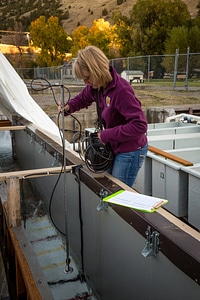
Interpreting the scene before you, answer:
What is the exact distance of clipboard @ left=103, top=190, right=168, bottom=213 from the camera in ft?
7.11

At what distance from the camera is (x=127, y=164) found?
2838 mm

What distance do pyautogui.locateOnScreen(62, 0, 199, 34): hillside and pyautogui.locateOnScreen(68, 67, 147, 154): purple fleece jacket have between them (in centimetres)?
9087

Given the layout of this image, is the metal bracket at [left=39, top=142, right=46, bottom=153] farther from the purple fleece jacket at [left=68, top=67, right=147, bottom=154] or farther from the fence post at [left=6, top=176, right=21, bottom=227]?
the purple fleece jacket at [left=68, top=67, right=147, bottom=154]

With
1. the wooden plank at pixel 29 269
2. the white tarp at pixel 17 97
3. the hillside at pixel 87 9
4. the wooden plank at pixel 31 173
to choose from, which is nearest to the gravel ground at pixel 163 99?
the white tarp at pixel 17 97

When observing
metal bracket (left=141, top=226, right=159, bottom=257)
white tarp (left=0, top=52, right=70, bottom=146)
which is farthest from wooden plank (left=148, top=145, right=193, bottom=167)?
metal bracket (left=141, top=226, right=159, bottom=257)

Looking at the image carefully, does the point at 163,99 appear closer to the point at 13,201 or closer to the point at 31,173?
the point at 31,173

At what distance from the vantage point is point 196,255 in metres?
1.66

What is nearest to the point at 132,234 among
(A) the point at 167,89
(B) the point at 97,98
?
(B) the point at 97,98

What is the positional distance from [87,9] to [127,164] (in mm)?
108453

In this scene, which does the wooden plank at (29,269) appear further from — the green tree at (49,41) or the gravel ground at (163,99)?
the green tree at (49,41)

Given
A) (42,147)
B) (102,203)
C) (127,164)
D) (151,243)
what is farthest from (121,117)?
(42,147)

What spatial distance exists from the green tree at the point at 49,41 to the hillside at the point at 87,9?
4997 cm

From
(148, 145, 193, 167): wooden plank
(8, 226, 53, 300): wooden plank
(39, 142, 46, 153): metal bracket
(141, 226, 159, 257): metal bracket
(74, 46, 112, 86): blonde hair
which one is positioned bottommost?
(8, 226, 53, 300): wooden plank

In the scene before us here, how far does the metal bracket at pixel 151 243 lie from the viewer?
194cm
